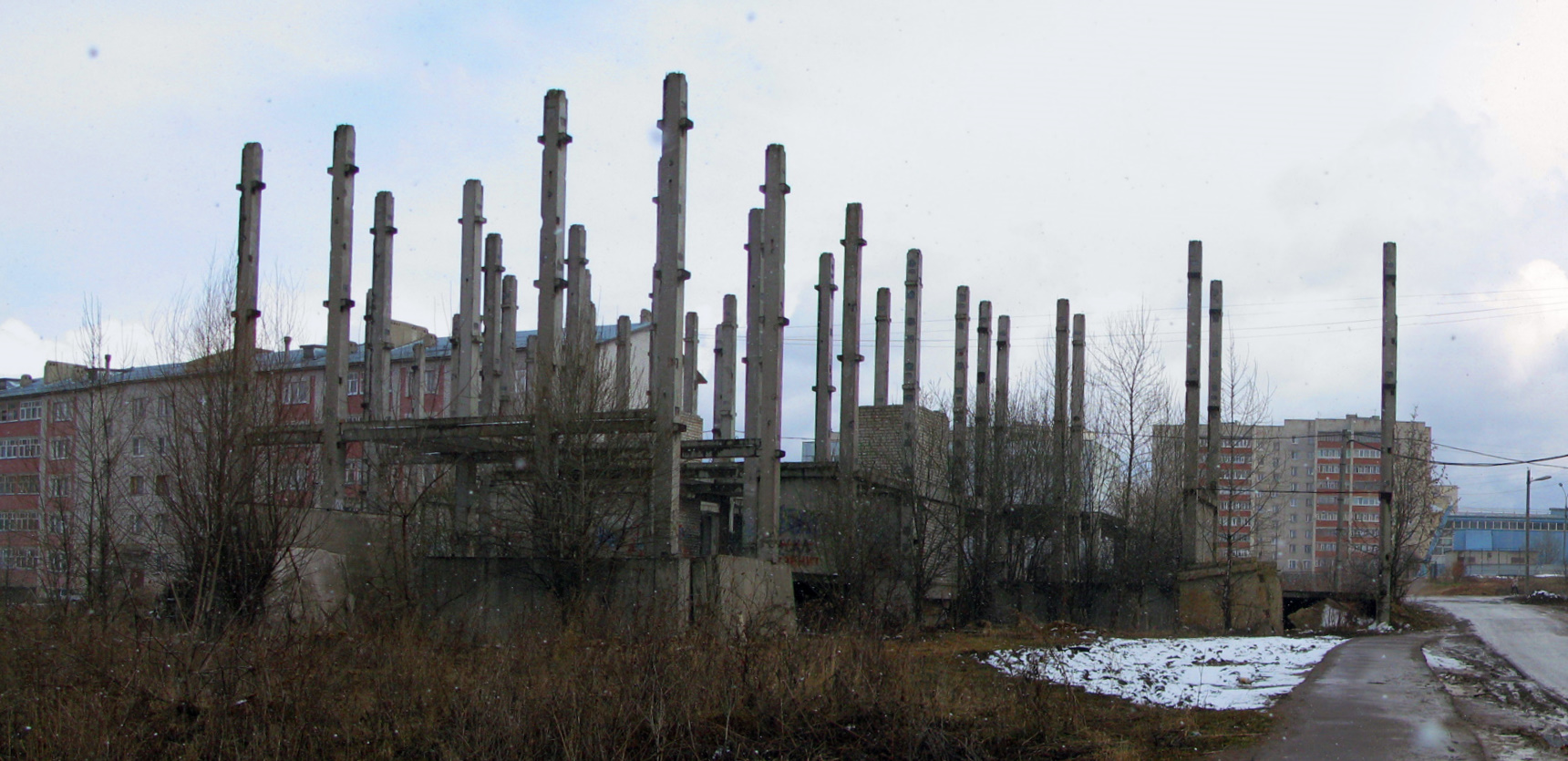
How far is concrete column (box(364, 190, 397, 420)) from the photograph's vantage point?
987 inches

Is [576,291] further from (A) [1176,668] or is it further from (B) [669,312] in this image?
(A) [1176,668]

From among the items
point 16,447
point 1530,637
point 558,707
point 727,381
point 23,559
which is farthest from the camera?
point 16,447

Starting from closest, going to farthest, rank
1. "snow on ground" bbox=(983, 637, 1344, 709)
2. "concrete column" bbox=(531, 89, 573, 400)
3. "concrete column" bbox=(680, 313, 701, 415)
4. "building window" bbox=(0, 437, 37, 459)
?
"snow on ground" bbox=(983, 637, 1344, 709) < "concrete column" bbox=(531, 89, 573, 400) < "concrete column" bbox=(680, 313, 701, 415) < "building window" bbox=(0, 437, 37, 459)

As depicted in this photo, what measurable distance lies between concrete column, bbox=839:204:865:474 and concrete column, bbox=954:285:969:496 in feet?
9.99

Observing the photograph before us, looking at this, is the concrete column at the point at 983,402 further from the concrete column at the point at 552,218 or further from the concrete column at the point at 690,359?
the concrete column at the point at 552,218

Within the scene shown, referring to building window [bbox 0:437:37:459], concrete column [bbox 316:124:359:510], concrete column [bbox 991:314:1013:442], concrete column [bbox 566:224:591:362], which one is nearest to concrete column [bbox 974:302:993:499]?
concrete column [bbox 991:314:1013:442]

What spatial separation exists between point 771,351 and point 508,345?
10551 millimetres

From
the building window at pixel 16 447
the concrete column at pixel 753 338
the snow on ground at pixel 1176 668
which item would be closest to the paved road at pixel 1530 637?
the snow on ground at pixel 1176 668

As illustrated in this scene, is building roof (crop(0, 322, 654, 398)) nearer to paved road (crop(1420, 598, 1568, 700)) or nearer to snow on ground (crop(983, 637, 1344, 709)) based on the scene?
snow on ground (crop(983, 637, 1344, 709))

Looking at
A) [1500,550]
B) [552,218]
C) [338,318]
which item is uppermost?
[552,218]

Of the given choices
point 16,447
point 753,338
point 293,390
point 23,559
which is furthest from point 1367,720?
point 16,447

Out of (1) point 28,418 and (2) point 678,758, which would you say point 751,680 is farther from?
(1) point 28,418

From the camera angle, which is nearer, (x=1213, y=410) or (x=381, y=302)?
(x=381, y=302)

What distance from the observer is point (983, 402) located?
29469 mm
